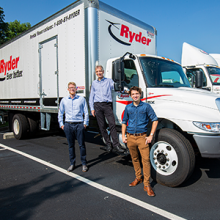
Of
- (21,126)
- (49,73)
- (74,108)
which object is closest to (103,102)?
(74,108)

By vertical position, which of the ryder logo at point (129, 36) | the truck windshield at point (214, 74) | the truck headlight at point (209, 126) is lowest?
the truck headlight at point (209, 126)

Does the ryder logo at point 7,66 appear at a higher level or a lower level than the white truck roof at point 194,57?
lower

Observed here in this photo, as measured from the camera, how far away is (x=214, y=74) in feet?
27.4

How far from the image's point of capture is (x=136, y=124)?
364 cm

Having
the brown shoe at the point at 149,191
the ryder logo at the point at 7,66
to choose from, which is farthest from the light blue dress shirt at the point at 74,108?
the ryder logo at the point at 7,66

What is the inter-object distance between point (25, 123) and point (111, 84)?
188 inches

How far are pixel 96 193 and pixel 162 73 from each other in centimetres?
279

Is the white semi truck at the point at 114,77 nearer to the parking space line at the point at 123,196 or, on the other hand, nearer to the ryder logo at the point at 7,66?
the ryder logo at the point at 7,66

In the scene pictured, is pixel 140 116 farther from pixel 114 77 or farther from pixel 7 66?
pixel 7 66

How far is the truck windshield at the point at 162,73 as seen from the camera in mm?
4443

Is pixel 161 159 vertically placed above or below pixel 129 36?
below

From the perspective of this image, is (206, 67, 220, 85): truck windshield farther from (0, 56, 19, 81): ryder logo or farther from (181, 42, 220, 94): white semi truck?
(0, 56, 19, 81): ryder logo

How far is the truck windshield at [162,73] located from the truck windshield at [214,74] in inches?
151

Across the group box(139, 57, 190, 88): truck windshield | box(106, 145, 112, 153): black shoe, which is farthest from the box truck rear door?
→ box(139, 57, 190, 88): truck windshield
